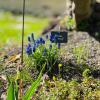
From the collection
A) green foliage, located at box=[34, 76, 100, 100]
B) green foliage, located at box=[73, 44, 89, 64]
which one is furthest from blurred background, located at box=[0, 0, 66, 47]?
green foliage, located at box=[34, 76, 100, 100]

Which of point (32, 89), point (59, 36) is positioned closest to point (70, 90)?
point (32, 89)

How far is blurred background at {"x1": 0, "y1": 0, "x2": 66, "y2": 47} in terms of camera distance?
1288cm

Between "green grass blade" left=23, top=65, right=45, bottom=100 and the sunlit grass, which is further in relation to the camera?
the sunlit grass

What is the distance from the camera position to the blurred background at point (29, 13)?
42.2 ft

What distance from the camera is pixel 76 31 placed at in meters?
7.82

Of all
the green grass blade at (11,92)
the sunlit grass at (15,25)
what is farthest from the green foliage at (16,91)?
the sunlit grass at (15,25)

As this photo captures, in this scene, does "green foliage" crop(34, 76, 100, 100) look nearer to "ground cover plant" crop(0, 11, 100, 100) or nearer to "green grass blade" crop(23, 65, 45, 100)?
"ground cover plant" crop(0, 11, 100, 100)

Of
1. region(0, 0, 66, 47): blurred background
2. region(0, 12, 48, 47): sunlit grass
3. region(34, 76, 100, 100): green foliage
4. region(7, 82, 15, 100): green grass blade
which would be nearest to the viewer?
region(7, 82, 15, 100): green grass blade

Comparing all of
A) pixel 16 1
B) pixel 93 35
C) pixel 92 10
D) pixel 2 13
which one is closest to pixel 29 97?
pixel 93 35

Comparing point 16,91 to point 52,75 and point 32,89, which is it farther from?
point 52,75

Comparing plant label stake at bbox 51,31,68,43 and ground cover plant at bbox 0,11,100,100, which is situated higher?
plant label stake at bbox 51,31,68,43

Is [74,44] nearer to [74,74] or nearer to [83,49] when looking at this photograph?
[83,49]

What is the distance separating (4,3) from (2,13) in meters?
1.44

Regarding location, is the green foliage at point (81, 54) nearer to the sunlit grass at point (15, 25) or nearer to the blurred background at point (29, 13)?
the sunlit grass at point (15, 25)
